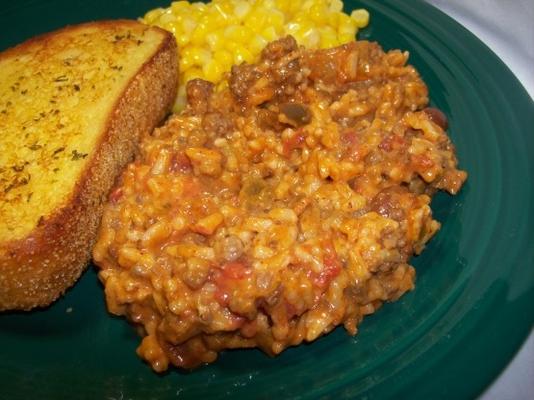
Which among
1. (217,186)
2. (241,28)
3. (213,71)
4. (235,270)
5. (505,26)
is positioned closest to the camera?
(235,270)

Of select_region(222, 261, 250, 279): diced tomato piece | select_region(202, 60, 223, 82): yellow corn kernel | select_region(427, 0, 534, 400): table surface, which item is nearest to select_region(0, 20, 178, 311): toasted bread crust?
select_region(202, 60, 223, 82): yellow corn kernel

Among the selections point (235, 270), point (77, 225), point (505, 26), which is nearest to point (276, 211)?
point (235, 270)

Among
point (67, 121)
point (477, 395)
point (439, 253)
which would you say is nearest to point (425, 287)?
point (439, 253)

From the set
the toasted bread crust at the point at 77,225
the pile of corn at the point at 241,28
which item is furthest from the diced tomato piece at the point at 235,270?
the pile of corn at the point at 241,28

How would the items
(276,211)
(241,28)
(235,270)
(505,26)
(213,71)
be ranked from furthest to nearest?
1. (505,26)
2. (241,28)
3. (213,71)
4. (276,211)
5. (235,270)

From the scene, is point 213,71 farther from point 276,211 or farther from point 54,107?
point 276,211

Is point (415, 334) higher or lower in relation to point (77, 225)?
higher

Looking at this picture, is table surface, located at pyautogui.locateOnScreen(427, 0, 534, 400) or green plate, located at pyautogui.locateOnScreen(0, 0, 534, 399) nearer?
green plate, located at pyautogui.locateOnScreen(0, 0, 534, 399)

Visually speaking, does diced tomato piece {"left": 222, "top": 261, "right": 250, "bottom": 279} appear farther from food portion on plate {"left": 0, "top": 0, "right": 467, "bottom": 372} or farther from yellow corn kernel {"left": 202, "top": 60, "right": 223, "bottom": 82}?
yellow corn kernel {"left": 202, "top": 60, "right": 223, "bottom": 82}
